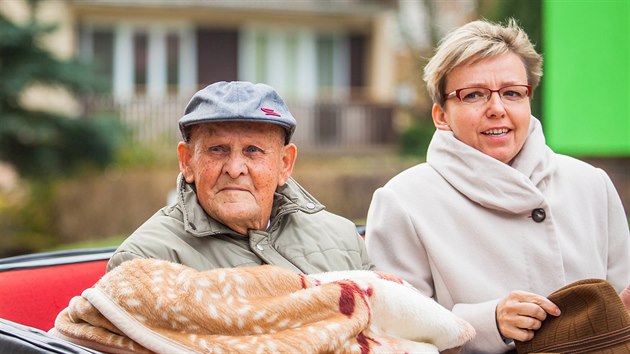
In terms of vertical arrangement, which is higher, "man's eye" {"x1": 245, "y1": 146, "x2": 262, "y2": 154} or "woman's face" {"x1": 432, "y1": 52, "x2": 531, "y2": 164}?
"woman's face" {"x1": 432, "y1": 52, "x2": 531, "y2": 164}

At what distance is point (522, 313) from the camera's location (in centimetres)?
254

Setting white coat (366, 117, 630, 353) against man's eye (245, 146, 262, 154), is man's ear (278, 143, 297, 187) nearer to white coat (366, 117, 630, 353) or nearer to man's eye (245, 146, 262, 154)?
man's eye (245, 146, 262, 154)

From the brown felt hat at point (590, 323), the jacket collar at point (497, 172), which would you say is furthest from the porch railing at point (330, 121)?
the brown felt hat at point (590, 323)

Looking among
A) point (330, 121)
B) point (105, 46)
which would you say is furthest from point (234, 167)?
point (105, 46)

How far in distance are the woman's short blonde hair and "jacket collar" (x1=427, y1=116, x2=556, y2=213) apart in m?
0.17

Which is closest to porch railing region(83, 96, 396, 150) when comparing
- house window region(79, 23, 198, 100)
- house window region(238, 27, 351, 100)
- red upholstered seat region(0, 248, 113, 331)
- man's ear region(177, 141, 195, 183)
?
house window region(238, 27, 351, 100)


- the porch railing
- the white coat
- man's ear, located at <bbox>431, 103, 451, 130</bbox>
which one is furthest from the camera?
the porch railing

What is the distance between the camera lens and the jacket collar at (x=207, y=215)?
2.43 metres

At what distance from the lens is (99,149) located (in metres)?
12.4

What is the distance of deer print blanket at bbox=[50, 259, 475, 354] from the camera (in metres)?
2.04

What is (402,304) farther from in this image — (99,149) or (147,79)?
(147,79)

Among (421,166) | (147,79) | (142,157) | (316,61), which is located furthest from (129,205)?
(421,166)

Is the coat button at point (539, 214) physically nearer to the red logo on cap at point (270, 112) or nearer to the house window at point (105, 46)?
the red logo on cap at point (270, 112)

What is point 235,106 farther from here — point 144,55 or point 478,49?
point 144,55
